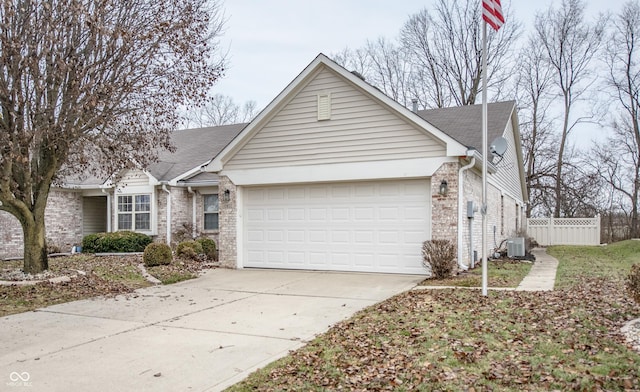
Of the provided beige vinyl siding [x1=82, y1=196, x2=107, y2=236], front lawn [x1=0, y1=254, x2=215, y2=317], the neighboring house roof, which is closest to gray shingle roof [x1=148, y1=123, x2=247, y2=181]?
the neighboring house roof

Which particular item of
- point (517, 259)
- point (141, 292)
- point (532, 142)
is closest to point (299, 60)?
point (532, 142)

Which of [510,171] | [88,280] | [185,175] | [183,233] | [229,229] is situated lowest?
[88,280]

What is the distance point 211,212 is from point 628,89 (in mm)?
25863

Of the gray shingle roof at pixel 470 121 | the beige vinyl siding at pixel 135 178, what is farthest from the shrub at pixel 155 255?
the gray shingle roof at pixel 470 121

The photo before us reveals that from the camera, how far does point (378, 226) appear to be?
12148mm

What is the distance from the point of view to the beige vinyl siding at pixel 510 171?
18.0m

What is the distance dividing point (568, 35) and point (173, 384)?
3266cm

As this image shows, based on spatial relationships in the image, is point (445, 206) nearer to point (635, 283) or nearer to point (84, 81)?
point (635, 283)

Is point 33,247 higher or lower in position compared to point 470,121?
lower

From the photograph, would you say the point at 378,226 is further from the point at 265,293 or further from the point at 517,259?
the point at 517,259

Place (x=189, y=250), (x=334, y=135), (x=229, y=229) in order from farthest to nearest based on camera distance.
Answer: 1. (x=189, y=250)
2. (x=229, y=229)
3. (x=334, y=135)

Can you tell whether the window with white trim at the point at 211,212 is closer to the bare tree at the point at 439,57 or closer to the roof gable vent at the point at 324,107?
the roof gable vent at the point at 324,107

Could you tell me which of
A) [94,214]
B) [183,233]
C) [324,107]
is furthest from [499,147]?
[94,214]

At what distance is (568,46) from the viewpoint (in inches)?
1204
